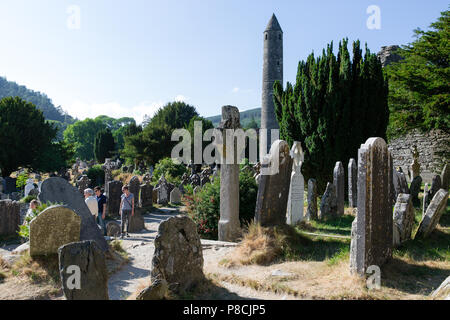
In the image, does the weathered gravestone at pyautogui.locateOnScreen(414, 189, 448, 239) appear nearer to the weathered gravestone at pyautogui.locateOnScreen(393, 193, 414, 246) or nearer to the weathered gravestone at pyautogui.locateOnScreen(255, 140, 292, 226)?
the weathered gravestone at pyautogui.locateOnScreen(393, 193, 414, 246)

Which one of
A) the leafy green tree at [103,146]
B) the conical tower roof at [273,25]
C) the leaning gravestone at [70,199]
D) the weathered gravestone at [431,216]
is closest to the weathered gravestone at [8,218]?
the leaning gravestone at [70,199]

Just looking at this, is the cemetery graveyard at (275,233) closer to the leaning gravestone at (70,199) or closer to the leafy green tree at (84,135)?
the leaning gravestone at (70,199)

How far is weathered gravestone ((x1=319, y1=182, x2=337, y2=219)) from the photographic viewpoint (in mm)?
9914

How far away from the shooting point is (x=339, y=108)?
1245cm

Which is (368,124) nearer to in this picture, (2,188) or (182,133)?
(2,188)

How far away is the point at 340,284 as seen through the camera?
15.6 ft

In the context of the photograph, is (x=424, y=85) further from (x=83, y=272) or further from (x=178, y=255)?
(x=83, y=272)

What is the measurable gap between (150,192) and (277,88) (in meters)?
7.84

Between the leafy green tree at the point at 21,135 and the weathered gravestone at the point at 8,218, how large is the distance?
1866 cm

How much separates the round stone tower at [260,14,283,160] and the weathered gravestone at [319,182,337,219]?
972 inches

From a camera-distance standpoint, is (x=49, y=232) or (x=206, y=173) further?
(x=206, y=173)

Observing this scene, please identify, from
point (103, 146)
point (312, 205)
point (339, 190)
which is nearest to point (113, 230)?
point (312, 205)

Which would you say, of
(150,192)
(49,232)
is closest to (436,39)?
(150,192)
